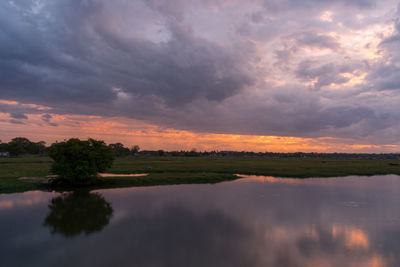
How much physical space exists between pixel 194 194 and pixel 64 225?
52.5ft

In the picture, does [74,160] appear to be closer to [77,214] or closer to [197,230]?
[77,214]

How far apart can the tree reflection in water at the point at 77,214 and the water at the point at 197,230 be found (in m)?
0.08

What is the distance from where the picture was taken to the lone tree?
33.7m

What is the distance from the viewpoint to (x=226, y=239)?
1652cm

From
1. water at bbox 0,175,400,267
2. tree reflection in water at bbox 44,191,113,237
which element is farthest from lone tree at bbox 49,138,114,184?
tree reflection in water at bbox 44,191,113,237

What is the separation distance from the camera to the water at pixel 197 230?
44.5 ft

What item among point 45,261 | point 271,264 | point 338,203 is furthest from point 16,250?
point 338,203

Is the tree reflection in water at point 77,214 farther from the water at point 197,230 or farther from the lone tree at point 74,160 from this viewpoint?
the lone tree at point 74,160

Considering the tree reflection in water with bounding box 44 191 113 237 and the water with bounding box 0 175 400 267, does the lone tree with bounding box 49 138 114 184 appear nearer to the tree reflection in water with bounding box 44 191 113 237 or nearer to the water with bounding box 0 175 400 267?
the water with bounding box 0 175 400 267

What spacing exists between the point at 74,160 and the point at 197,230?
24.0 metres

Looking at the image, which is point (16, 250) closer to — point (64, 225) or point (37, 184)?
point (64, 225)

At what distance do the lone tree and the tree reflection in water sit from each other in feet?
14.4

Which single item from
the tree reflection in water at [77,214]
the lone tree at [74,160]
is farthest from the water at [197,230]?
the lone tree at [74,160]

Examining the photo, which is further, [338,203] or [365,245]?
[338,203]
